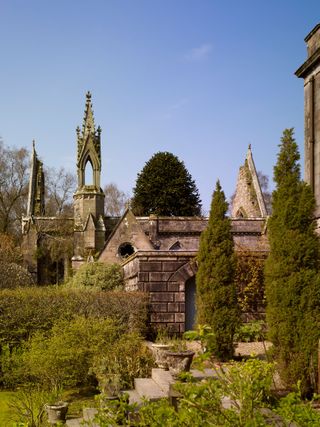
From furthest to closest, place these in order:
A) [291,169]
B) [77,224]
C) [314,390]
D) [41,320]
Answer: [77,224] < [41,320] < [291,169] < [314,390]

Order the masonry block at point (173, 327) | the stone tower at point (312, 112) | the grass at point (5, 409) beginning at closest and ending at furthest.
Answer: the grass at point (5, 409) < the stone tower at point (312, 112) < the masonry block at point (173, 327)

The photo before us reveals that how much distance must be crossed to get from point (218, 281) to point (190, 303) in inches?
134

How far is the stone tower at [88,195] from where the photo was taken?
106 ft

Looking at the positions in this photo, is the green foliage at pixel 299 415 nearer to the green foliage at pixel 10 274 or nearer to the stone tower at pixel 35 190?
the green foliage at pixel 10 274

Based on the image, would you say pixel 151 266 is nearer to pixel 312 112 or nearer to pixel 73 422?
pixel 312 112

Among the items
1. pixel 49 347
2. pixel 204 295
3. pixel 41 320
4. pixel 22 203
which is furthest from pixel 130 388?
pixel 22 203

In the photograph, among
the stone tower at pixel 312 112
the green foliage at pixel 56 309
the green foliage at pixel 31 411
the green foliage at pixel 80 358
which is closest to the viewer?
the green foliage at pixel 31 411

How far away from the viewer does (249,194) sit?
4044 centimetres

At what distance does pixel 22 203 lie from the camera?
156 feet

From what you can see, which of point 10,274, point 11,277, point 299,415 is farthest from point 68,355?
point 10,274

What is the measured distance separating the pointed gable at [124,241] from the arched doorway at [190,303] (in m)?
12.6

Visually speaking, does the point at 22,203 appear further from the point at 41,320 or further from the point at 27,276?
the point at 41,320

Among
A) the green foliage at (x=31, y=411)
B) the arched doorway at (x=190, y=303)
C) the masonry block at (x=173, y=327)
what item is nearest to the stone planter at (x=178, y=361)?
the green foliage at (x=31, y=411)

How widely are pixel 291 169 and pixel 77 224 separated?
23.3 meters
